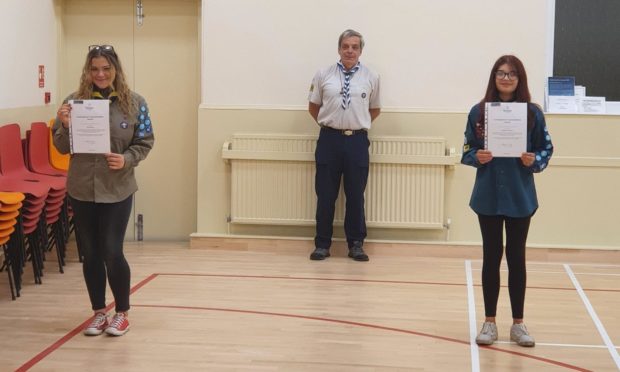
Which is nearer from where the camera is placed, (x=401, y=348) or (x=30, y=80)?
(x=401, y=348)

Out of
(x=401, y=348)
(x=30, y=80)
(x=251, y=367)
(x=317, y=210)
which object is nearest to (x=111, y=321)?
(x=251, y=367)

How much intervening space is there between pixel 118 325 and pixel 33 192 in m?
1.44

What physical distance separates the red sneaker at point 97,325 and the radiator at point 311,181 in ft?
8.92

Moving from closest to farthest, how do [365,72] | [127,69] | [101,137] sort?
[101,137] → [365,72] → [127,69]

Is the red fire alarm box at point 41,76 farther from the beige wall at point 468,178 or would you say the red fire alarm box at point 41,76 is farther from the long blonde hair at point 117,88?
the long blonde hair at point 117,88

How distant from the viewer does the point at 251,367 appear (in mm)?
4348

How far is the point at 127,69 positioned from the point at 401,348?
4132 mm

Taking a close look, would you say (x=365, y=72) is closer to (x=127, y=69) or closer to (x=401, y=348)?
(x=127, y=69)

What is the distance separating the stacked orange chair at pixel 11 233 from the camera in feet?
17.7

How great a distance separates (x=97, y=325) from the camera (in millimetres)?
4871

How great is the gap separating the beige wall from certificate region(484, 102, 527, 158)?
2.77 meters

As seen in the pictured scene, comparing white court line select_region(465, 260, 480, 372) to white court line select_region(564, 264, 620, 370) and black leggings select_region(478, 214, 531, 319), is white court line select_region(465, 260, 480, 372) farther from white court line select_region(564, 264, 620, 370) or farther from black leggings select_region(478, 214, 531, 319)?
white court line select_region(564, 264, 620, 370)

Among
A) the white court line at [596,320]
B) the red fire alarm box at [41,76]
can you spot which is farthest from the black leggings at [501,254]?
the red fire alarm box at [41,76]

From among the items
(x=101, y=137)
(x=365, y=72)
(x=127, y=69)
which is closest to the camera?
(x=101, y=137)
